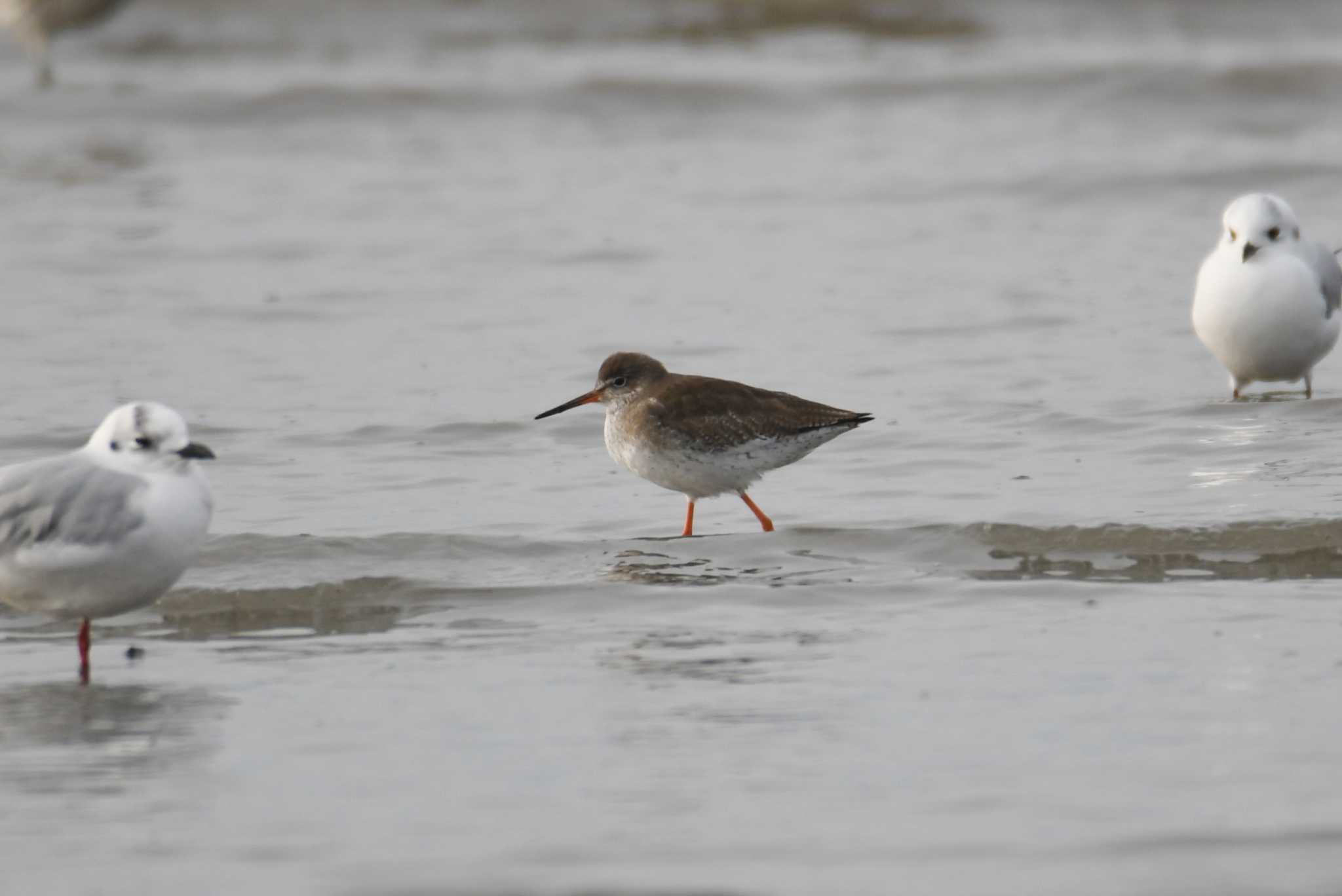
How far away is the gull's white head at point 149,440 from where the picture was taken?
5664mm

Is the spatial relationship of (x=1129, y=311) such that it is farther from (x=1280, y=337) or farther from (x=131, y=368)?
(x=131, y=368)

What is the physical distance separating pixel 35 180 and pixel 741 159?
18.0 ft

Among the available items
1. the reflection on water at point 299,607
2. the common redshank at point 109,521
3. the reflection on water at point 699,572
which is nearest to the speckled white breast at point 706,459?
the reflection on water at point 699,572

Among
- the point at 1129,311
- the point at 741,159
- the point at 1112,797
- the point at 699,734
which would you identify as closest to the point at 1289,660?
the point at 1112,797

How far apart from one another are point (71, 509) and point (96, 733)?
27.1 inches

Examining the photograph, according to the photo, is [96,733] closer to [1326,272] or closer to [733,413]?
[733,413]

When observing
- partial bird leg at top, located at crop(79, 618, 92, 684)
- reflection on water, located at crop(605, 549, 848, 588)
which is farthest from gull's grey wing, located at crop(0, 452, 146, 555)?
reflection on water, located at crop(605, 549, 848, 588)

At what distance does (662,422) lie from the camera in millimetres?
7547

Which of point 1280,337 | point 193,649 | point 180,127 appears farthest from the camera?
point 180,127

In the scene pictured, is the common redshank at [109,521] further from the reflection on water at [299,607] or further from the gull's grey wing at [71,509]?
the reflection on water at [299,607]

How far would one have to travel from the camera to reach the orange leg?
24.7 feet

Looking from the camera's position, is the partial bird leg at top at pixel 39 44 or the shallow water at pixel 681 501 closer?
the shallow water at pixel 681 501

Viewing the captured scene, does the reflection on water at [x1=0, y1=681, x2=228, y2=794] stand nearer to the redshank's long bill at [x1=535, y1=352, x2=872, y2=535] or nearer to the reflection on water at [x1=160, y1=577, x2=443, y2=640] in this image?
the reflection on water at [x1=160, y1=577, x2=443, y2=640]

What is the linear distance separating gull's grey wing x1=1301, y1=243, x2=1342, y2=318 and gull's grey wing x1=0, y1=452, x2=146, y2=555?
234 inches
